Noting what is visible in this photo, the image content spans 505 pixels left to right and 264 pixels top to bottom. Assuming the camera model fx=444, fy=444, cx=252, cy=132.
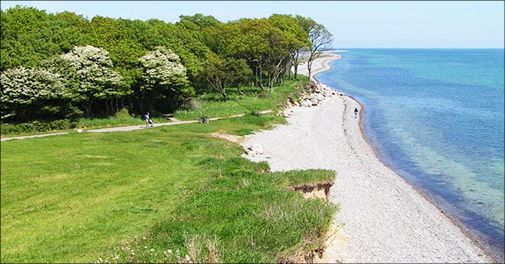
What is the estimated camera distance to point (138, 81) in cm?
5272

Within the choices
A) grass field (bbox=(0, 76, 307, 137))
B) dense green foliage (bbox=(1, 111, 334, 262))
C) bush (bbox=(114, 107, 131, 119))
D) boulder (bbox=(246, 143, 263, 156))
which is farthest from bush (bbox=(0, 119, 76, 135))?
boulder (bbox=(246, 143, 263, 156))

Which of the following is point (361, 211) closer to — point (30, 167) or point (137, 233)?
point (137, 233)

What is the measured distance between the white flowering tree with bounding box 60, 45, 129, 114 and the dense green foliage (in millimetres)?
16836

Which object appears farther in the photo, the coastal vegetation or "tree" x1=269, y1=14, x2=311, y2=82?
"tree" x1=269, y1=14, x2=311, y2=82

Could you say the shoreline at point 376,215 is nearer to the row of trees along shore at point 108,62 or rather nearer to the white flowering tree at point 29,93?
the row of trees along shore at point 108,62

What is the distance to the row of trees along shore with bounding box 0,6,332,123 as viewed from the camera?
39938mm

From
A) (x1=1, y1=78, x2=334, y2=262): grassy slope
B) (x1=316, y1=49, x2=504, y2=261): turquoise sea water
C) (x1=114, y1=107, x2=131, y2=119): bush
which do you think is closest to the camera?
(x1=1, y1=78, x2=334, y2=262): grassy slope

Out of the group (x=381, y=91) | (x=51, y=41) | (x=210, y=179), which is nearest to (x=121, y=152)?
(x=210, y=179)

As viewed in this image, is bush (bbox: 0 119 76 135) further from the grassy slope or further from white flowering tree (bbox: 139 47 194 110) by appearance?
white flowering tree (bbox: 139 47 194 110)

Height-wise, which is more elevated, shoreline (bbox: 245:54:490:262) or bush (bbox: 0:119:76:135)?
bush (bbox: 0:119:76:135)

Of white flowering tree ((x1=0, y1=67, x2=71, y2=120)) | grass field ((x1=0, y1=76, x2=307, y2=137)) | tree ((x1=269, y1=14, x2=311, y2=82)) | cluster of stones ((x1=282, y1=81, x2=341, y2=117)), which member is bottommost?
cluster of stones ((x1=282, y1=81, x2=341, y2=117))

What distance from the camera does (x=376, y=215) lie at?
93.2 ft

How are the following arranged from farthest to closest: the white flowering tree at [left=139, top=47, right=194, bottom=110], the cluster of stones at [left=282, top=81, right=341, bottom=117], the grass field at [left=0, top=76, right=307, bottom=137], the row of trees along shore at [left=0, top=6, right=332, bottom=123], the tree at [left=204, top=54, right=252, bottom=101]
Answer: the cluster of stones at [left=282, top=81, right=341, bottom=117], the tree at [left=204, top=54, right=252, bottom=101], the white flowering tree at [left=139, top=47, right=194, bottom=110], the grass field at [left=0, top=76, right=307, bottom=137], the row of trees along shore at [left=0, top=6, right=332, bottom=123]

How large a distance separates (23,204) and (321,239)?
37.7ft
